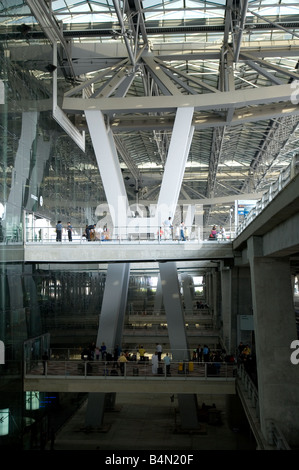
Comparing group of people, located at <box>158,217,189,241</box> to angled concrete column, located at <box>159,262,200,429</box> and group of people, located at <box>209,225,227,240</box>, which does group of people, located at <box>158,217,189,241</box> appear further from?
angled concrete column, located at <box>159,262,200,429</box>

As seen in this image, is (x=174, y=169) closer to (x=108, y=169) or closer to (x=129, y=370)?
(x=108, y=169)

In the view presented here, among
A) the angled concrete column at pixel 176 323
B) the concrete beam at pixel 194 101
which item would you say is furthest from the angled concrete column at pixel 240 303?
the concrete beam at pixel 194 101

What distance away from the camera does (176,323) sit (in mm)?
24469

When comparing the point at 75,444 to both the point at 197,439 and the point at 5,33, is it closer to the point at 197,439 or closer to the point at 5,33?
the point at 197,439

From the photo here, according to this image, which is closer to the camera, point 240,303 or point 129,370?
point 129,370

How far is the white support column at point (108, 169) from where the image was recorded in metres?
22.7

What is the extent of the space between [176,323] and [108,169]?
7.22m

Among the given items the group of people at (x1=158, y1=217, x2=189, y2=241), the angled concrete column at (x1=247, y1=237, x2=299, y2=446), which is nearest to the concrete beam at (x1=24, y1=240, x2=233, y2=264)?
the group of people at (x1=158, y1=217, x2=189, y2=241)

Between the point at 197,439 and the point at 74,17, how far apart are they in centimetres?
1755

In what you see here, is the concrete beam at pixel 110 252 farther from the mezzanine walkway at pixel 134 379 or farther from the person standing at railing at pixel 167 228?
the mezzanine walkway at pixel 134 379

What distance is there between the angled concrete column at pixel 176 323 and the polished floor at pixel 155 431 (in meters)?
0.67

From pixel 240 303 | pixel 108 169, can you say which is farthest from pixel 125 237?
pixel 240 303

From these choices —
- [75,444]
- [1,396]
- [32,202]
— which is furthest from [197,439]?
[32,202]
